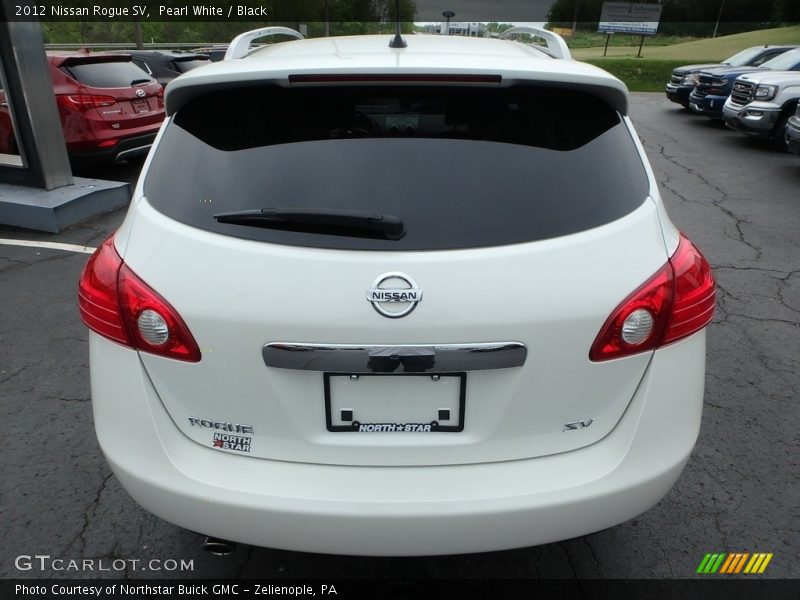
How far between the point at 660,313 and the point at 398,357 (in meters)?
0.72

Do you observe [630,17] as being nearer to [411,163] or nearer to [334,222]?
[411,163]

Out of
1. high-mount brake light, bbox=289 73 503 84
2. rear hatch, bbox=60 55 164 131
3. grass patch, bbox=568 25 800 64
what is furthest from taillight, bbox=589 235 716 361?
grass patch, bbox=568 25 800 64

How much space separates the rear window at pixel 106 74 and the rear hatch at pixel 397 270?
7215mm

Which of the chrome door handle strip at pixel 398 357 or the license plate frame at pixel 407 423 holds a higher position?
the chrome door handle strip at pixel 398 357

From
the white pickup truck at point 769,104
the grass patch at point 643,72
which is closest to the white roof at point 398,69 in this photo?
the white pickup truck at point 769,104

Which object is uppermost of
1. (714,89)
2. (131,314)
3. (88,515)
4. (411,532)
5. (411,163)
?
(411,163)

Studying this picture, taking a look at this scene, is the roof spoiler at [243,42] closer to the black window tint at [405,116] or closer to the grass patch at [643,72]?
the black window tint at [405,116]

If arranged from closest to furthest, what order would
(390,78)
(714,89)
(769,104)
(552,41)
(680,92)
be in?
(390,78) → (552,41) → (769,104) → (714,89) → (680,92)

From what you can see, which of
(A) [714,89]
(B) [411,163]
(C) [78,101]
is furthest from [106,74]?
(A) [714,89]

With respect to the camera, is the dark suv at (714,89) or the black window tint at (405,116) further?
the dark suv at (714,89)

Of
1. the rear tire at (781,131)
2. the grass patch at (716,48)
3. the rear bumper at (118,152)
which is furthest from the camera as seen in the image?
the grass patch at (716,48)

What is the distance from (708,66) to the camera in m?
15.3

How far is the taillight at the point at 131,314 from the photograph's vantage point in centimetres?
160

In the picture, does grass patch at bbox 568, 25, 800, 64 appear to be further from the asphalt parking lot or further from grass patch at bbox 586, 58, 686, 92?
the asphalt parking lot
